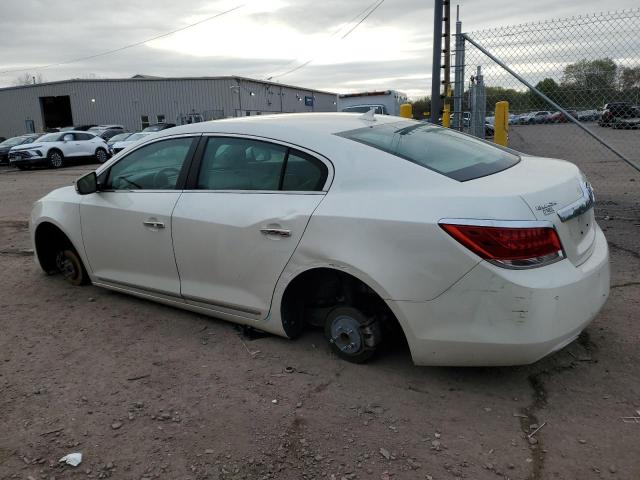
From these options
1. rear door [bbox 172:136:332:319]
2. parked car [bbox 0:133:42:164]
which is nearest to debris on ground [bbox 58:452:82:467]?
rear door [bbox 172:136:332:319]

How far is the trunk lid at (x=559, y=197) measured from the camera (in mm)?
2691

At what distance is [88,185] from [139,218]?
0.70 m

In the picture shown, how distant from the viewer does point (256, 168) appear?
3.54m

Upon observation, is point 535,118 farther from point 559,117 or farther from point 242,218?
point 242,218

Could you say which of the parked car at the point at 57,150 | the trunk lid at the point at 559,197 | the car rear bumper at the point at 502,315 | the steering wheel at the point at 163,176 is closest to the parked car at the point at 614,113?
the trunk lid at the point at 559,197

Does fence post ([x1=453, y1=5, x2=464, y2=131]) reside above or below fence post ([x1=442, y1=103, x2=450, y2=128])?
above

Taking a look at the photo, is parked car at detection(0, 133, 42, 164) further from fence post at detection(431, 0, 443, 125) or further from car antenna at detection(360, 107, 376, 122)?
car antenna at detection(360, 107, 376, 122)

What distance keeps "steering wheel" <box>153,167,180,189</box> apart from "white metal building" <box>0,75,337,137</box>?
34763mm

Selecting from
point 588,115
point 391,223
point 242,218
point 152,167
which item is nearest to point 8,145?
point 152,167

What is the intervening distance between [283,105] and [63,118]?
71.9ft

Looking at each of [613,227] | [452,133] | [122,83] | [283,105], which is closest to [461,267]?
[452,133]

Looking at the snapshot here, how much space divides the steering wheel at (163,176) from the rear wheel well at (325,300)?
51.6 inches

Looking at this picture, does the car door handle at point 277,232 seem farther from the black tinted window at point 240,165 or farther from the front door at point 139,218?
the front door at point 139,218

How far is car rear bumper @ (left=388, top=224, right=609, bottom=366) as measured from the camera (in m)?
2.57
